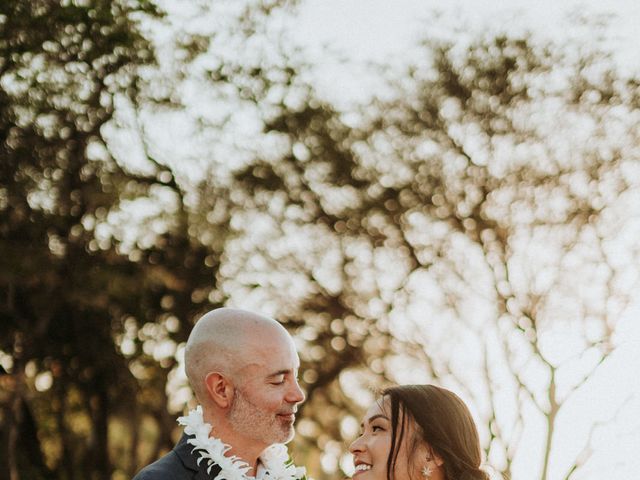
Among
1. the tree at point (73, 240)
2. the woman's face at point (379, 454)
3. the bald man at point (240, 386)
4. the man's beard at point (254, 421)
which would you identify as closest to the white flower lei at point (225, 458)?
the bald man at point (240, 386)

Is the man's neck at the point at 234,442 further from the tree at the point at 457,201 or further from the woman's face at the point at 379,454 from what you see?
the tree at the point at 457,201

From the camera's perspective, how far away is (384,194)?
22.9 meters

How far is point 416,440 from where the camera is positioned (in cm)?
684

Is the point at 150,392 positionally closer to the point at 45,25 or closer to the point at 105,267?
the point at 105,267

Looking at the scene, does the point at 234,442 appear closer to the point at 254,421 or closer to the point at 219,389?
the point at 254,421

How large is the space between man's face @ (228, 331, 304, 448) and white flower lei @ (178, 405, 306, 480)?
0.13 m

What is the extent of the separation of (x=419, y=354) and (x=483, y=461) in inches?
669

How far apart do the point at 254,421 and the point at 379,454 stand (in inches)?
47.1

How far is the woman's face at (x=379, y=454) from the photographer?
6.72 metres

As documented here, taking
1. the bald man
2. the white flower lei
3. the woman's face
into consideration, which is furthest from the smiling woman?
the bald man

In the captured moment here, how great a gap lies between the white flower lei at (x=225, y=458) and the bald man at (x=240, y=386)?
0.02 m

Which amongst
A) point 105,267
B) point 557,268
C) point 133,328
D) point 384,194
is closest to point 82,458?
point 133,328

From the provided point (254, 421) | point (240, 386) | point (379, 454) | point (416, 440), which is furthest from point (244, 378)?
point (416, 440)

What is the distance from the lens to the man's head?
577 centimetres
